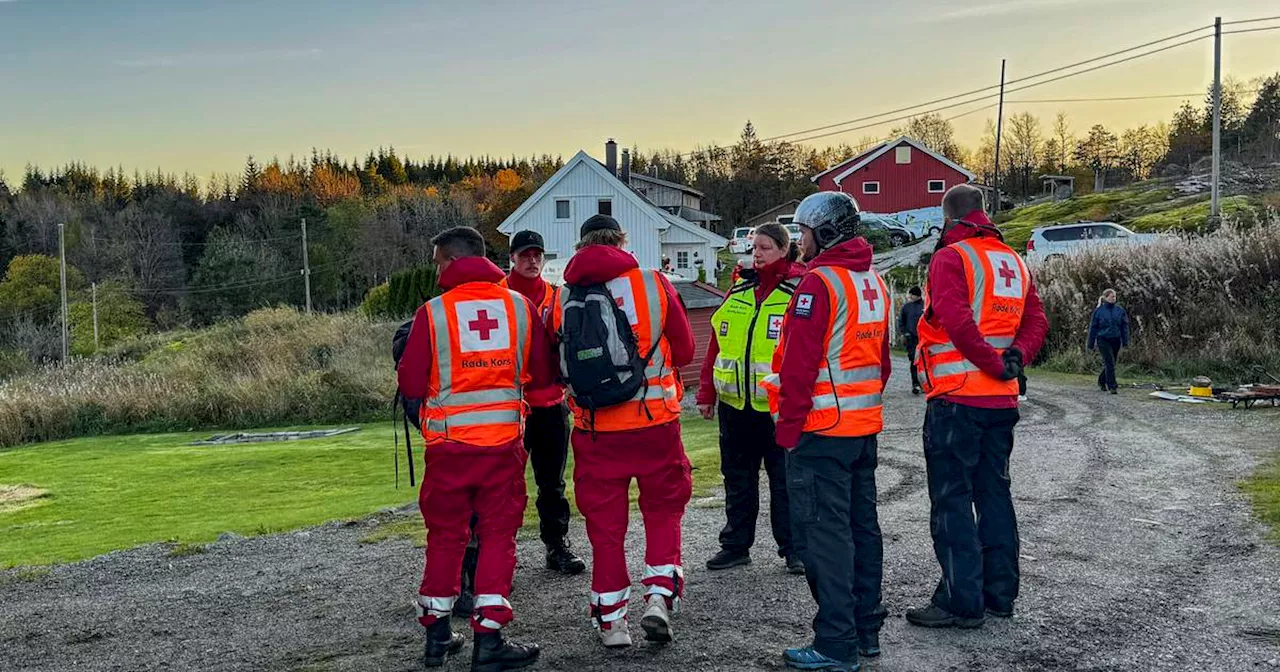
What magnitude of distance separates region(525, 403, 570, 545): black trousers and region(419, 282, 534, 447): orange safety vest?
110cm

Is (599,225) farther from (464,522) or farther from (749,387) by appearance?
(464,522)

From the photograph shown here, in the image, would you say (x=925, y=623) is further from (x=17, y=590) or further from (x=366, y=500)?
(x=366, y=500)

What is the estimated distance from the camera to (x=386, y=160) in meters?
124

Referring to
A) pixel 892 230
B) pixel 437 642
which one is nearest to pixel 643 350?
pixel 437 642

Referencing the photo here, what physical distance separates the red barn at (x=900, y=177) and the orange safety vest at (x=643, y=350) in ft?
196

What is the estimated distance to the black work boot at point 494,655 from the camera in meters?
4.99

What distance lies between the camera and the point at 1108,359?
59.7 feet

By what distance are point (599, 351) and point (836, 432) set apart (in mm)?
1222

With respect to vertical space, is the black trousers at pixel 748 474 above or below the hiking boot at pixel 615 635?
above

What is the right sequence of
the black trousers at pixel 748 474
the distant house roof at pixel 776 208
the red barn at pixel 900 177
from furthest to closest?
the distant house roof at pixel 776 208
the red barn at pixel 900 177
the black trousers at pixel 748 474

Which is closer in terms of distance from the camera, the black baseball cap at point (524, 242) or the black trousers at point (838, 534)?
the black trousers at point (838, 534)

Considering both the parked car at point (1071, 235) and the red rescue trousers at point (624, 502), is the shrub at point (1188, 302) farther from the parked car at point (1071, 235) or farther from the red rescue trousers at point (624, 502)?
the red rescue trousers at point (624, 502)

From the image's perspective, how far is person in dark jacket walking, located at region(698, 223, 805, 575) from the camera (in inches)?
247

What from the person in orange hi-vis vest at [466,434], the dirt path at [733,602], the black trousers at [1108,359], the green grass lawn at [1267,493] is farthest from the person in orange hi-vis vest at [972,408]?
the black trousers at [1108,359]
